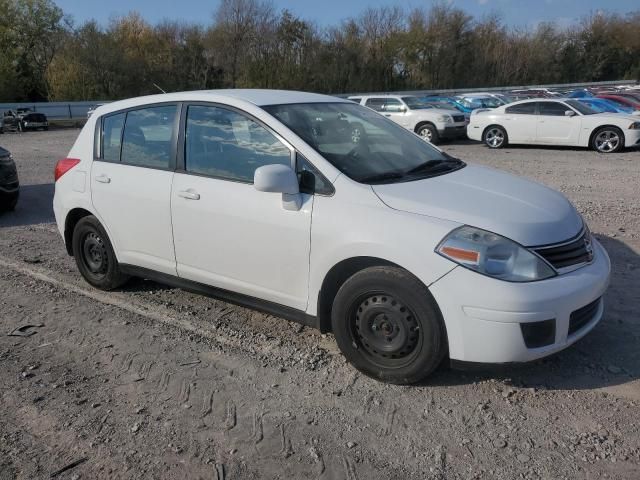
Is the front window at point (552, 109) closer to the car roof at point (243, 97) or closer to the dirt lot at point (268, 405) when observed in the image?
the dirt lot at point (268, 405)

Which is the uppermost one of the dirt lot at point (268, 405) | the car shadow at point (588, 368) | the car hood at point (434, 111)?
the car hood at point (434, 111)

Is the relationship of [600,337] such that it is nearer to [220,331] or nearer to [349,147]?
[349,147]

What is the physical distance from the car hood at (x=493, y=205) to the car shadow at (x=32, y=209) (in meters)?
6.60

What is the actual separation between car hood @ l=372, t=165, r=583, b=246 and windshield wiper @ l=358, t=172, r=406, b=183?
0.10 meters

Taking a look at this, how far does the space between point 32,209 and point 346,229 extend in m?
7.62

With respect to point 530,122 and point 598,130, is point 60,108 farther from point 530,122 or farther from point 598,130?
point 598,130

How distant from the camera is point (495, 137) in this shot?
17438 mm

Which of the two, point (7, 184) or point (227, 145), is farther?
point (7, 184)

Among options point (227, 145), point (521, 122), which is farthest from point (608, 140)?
point (227, 145)

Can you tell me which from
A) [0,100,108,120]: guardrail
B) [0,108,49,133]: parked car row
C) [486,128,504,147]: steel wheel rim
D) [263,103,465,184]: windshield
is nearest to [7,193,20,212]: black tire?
[263,103,465,184]: windshield

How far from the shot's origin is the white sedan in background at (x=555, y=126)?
15109mm

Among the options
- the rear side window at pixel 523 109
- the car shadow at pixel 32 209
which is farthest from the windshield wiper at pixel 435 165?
the rear side window at pixel 523 109

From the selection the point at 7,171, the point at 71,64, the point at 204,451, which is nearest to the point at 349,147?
the point at 204,451

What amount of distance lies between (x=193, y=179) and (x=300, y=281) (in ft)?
3.81
